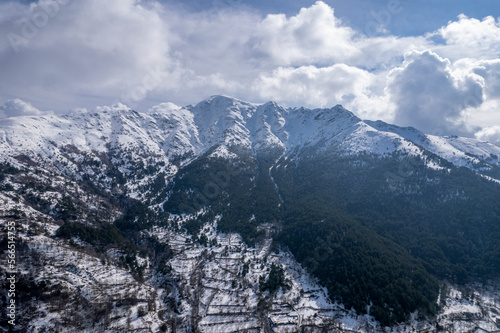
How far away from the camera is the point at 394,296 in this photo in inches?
4569

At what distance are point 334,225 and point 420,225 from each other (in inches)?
2702

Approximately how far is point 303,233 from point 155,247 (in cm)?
10317

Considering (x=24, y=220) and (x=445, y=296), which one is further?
(x=24, y=220)

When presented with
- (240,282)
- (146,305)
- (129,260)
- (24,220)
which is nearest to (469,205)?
(240,282)

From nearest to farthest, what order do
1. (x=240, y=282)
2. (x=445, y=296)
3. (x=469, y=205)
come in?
1. (x=445, y=296)
2. (x=240, y=282)
3. (x=469, y=205)

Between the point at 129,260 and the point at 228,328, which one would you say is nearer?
the point at 228,328

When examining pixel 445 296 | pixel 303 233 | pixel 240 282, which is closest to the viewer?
pixel 445 296

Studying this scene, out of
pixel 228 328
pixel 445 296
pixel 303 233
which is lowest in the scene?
pixel 228 328

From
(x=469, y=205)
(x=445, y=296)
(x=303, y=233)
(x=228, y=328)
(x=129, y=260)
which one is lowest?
(x=228, y=328)

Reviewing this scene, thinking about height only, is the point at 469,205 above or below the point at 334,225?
above

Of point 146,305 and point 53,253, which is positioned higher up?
point 53,253

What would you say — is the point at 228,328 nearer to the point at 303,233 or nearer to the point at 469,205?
the point at 303,233

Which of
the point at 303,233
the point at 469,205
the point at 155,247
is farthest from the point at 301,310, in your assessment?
the point at 469,205

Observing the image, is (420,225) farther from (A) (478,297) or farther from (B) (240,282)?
(B) (240,282)
